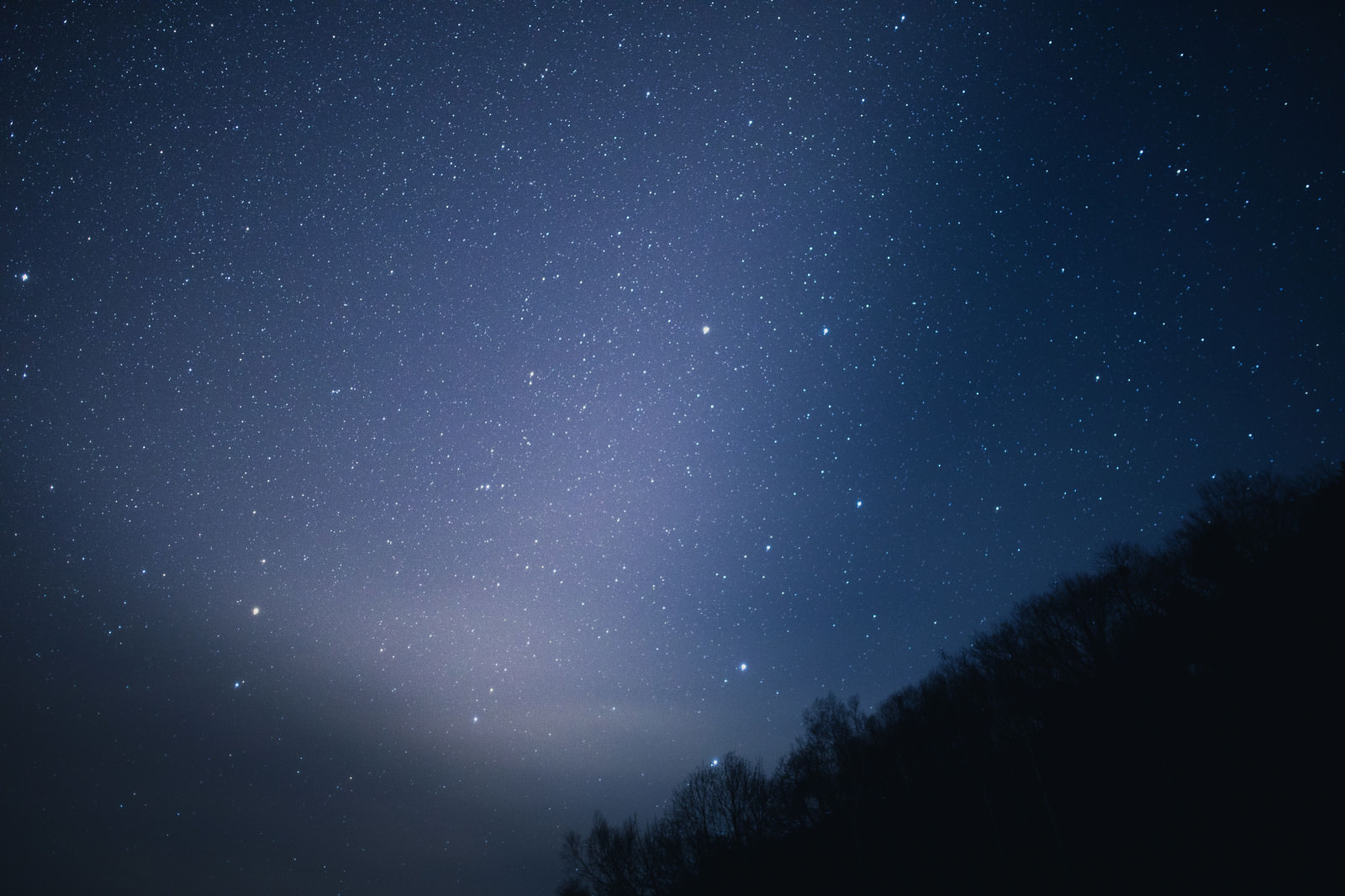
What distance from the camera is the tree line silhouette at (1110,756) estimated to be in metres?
14.5

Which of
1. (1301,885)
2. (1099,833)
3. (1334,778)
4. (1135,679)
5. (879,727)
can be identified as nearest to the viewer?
(1301,885)

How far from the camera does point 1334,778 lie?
1278 cm

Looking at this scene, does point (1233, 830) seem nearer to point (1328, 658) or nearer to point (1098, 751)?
point (1328, 658)

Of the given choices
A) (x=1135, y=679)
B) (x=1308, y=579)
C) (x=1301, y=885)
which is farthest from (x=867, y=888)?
(x=1308, y=579)

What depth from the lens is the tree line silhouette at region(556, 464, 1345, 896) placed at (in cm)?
1453

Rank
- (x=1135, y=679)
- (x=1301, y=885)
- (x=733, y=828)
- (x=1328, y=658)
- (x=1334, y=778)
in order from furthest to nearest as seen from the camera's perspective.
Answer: (x=733, y=828) < (x=1135, y=679) < (x=1328, y=658) < (x=1334, y=778) < (x=1301, y=885)

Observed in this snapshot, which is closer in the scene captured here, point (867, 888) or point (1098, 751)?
point (1098, 751)

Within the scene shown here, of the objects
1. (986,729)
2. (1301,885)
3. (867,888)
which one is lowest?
(867,888)

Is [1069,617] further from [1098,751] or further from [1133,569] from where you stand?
[1098,751]

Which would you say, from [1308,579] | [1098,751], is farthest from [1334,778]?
[1098,751]

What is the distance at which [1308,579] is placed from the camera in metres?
18.0

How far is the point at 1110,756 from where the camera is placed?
69.2ft

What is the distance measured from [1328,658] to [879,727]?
3053 cm

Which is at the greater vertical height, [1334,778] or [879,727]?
[879,727]
